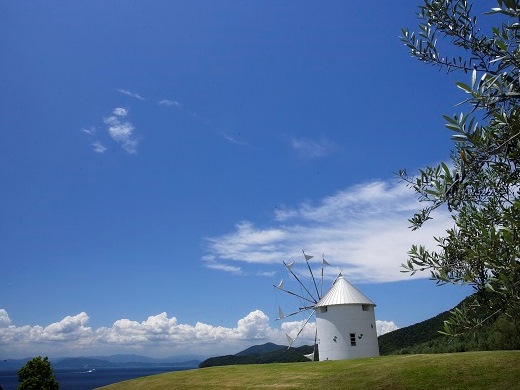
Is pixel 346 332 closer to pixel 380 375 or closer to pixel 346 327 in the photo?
pixel 346 327

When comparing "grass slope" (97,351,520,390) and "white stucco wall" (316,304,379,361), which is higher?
"white stucco wall" (316,304,379,361)

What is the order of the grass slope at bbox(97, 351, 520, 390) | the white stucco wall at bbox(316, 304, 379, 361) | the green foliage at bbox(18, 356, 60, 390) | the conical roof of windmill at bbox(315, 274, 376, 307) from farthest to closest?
1. the conical roof of windmill at bbox(315, 274, 376, 307)
2. the white stucco wall at bbox(316, 304, 379, 361)
3. the green foliage at bbox(18, 356, 60, 390)
4. the grass slope at bbox(97, 351, 520, 390)

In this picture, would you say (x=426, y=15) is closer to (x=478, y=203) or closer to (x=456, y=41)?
(x=456, y=41)

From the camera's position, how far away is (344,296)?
1610 inches

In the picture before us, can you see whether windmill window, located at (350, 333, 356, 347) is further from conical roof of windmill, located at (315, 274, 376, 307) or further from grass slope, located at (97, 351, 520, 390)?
grass slope, located at (97, 351, 520, 390)

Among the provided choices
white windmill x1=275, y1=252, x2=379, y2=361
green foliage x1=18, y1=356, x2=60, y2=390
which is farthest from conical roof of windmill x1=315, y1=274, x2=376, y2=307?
green foliage x1=18, y1=356, x2=60, y2=390

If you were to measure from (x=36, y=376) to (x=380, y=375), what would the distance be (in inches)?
1026

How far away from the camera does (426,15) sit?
8516mm

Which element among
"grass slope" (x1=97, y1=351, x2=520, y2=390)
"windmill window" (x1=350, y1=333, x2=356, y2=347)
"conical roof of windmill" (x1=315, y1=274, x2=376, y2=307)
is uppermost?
"conical roof of windmill" (x1=315, y1=274, x2=376, y2=307)

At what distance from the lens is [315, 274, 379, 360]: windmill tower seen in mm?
39250

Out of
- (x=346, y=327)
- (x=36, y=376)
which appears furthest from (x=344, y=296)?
(x=36, y=376)

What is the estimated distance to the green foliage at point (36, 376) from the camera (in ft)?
108

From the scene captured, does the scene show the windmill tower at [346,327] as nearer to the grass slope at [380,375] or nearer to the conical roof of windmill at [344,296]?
the conical roof of windmill at [344,296]

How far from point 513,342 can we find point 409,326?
6032 cm
